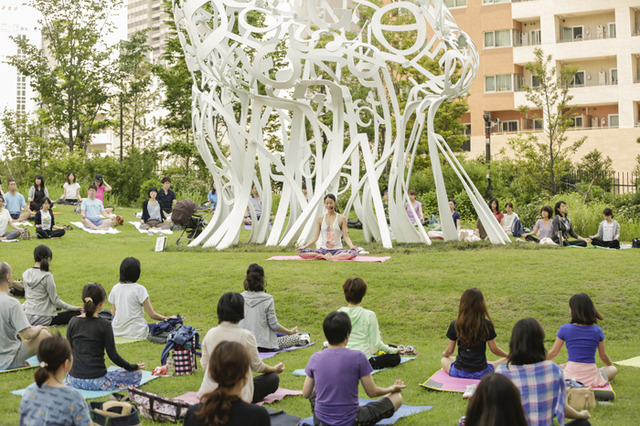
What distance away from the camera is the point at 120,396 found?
5.98 metres

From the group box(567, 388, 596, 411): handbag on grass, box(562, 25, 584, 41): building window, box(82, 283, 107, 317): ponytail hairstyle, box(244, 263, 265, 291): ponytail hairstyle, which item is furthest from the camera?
box(562, 25, 584, 41): building window

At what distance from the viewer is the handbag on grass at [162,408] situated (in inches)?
232

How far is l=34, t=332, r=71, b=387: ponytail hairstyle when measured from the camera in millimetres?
4582

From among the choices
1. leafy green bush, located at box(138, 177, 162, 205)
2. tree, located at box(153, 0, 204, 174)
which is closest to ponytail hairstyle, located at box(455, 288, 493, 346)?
leafy green bush, located at box(138, 177, 162, 205)

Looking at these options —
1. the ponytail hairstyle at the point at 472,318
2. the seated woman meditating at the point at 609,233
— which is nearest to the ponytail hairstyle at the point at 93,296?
the ponytail hairstyle at the point at 472,318

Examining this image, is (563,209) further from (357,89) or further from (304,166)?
(357,89)

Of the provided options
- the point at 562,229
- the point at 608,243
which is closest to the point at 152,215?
the point at 562,229

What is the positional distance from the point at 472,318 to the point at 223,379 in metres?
3.20

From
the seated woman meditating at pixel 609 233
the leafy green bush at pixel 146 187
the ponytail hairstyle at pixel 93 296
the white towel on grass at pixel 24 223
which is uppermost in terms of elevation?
the leafy green bush at pixel 146 187

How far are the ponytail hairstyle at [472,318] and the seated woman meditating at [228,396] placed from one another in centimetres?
297

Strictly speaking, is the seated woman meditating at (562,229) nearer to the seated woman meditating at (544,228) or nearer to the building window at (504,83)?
the seated woman meditating at (544,228)

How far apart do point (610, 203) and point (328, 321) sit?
20607 mm

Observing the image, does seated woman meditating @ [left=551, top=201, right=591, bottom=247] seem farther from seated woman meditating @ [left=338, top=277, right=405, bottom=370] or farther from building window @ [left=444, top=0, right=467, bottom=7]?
building window @ [left=444, top=0, right=467, bottom=7]

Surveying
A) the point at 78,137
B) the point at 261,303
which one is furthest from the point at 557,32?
the point at 261,303
